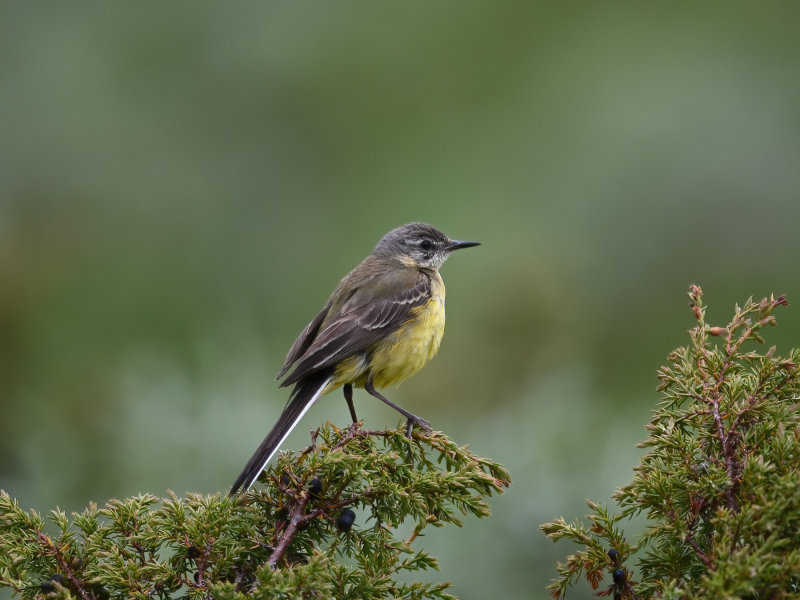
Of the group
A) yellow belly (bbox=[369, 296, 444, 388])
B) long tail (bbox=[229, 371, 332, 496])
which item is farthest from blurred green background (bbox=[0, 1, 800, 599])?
long tail (bbox=[229, 371, 332, 496])

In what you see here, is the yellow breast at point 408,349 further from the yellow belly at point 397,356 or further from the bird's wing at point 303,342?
the bird's wing at point 303,342

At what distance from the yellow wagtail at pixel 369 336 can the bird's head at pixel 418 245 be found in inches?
9.1

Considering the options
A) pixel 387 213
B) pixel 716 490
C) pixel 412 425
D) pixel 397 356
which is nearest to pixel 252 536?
pixel 412 425

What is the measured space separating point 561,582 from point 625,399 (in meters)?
4.27

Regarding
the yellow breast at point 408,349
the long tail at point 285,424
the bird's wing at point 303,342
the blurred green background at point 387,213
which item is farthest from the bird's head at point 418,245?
the long tail at point 285,424

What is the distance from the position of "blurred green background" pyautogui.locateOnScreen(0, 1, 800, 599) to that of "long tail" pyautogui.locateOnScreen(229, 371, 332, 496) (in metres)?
0.82

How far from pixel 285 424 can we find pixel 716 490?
7.02ft

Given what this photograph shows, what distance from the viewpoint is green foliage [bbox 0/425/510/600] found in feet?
9.48

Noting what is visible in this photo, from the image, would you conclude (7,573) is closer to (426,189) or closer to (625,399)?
(625,399)

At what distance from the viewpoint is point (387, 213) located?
32.4ft

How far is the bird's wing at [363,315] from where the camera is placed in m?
4.95

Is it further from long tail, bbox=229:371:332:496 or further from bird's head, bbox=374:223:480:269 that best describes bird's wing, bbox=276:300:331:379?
bird's head, bbox=374:223:480:269

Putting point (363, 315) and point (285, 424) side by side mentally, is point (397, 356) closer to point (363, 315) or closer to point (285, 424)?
point (363, 315)

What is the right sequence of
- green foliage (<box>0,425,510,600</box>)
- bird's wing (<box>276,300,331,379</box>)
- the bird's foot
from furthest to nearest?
bird's wing (<box>276,300,331,379</box>), the bird's foot, green foliage (<box>0,425,510,600</box>)
